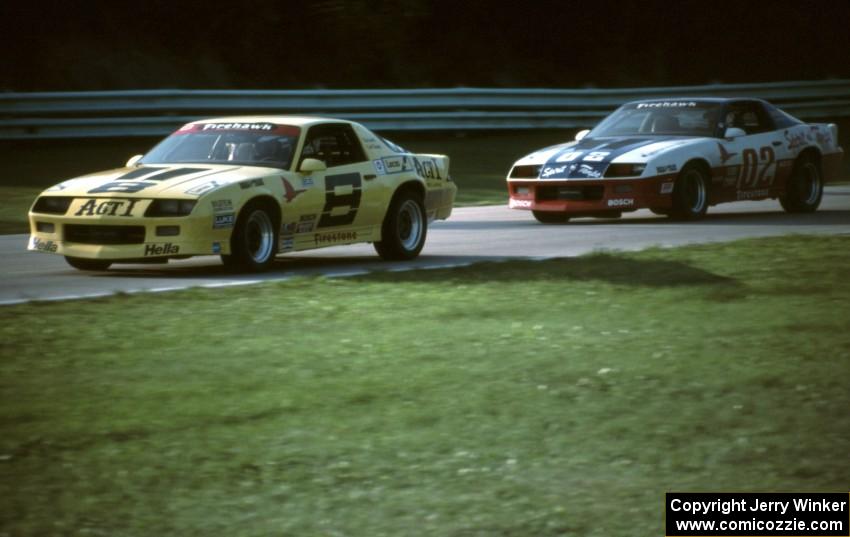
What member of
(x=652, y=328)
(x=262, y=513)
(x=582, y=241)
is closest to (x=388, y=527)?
(x=262, y=513)

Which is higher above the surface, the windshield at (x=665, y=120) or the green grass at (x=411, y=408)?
the windshield at (x=665, y=120)

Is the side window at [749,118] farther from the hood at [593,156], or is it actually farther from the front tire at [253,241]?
the front tire at [253,241]

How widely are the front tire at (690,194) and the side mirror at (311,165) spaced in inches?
222

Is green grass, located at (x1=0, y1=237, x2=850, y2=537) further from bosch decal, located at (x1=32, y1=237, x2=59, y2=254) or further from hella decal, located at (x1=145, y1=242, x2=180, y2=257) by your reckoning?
bosch decal, located at (x1=32, y1=237, x2=59, y2=254)

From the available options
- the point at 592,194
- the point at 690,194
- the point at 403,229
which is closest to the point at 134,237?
the point at 403,229

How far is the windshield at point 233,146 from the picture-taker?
1228 cm

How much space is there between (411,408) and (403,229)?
6.79 metres

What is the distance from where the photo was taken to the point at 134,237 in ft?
36.9

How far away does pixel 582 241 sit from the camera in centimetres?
1466

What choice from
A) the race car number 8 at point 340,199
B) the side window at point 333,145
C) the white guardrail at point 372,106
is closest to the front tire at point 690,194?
the side window at point 333,145

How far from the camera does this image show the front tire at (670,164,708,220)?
16.7 metres

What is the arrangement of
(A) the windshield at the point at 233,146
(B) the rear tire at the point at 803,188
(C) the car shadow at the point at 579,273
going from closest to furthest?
(C) the car shadow at the point at 579,273, (A) the windshield at the point at 233,146, (B) the rear tire at the point at 803,188

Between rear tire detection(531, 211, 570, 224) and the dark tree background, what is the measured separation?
8.22m

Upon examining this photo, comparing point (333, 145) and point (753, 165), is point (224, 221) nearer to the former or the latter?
point (333, 145)
